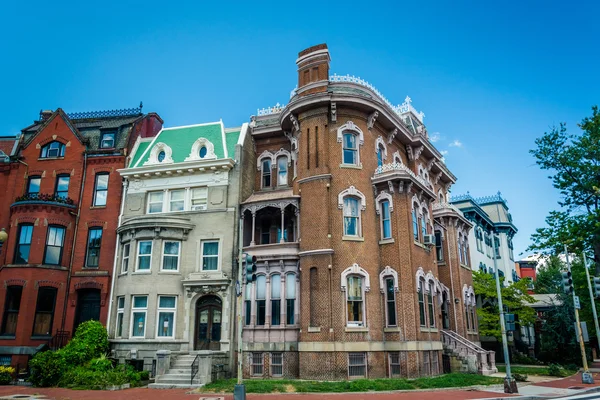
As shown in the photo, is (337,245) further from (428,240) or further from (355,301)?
(428,240)

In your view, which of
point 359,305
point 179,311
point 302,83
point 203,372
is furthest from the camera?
point 302,83

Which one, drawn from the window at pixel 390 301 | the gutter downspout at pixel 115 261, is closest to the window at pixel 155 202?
the gutter downspout at pixel 115 261

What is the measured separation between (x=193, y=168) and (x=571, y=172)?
76.0 ft

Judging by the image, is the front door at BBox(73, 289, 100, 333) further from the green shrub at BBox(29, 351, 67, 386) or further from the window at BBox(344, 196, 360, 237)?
the window at BBox(344, 196, 360, 237)

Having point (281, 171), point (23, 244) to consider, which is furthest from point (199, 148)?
point (23, 244)

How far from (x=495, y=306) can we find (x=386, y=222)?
1689 cm

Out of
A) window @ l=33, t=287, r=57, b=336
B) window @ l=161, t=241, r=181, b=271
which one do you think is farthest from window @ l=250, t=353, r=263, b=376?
window @ l=33, t=287, r=57, b=336

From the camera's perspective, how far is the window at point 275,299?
947 inches

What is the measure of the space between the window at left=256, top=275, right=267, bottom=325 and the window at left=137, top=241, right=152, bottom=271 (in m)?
6.39

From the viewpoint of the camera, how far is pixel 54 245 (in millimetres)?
28031

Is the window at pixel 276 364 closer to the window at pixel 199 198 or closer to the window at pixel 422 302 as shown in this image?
the window at pixel 422 302

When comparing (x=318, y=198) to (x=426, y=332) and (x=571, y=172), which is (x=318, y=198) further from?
(x=571, y=172)

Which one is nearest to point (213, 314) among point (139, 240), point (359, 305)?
point (139, 240)

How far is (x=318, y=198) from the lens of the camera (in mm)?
24203
